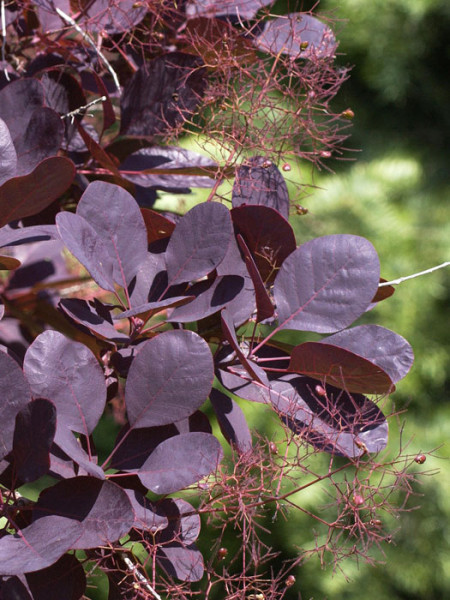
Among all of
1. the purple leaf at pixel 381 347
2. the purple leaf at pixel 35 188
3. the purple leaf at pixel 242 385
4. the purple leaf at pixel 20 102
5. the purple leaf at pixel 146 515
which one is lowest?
the purple leaf at pixel 146 515

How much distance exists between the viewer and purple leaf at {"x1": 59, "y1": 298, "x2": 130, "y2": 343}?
1.06 ft

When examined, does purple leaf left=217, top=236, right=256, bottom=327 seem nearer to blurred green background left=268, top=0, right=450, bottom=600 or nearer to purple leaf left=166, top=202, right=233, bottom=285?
purple leaf left=166, top=202, right=233, bottom=285

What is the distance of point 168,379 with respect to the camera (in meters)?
0.32

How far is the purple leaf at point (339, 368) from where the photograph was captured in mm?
320

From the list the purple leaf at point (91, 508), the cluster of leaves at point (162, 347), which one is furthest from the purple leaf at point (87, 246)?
the purple leaf at point (91, 508)

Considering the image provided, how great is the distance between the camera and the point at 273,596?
34cm

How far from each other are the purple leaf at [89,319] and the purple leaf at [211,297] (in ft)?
0.11

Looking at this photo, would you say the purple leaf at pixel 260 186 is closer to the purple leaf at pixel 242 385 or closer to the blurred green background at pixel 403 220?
the purple leaf at pixel 242 385

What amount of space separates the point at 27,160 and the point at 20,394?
0.16 metres

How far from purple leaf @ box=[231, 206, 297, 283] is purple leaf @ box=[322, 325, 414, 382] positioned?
2.3 inches

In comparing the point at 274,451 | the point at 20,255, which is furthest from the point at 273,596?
the point at 20,255

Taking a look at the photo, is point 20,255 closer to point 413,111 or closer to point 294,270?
point 294,270

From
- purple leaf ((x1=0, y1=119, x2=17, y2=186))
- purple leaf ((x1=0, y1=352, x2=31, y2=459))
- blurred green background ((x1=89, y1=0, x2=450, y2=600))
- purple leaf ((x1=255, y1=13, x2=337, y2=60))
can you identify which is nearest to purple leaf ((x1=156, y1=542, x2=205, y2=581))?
purple leaf ((x1=0, y1=352, x2=31, y2=459))

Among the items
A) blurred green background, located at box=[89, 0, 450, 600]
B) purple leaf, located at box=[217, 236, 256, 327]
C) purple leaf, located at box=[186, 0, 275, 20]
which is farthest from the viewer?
blurred green background, located at box=[89, 0, 450, 600]
